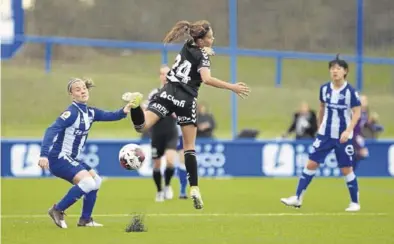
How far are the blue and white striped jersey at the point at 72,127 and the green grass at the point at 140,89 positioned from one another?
49.0 ft

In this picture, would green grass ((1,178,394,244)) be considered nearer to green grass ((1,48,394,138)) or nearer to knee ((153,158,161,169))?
knee ((153,158,161,169))

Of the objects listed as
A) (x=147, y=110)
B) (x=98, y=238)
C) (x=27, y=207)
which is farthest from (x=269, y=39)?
(x=98, y=238)

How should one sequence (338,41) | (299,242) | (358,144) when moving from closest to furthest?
(299,242) → (358,144) → (338,41)

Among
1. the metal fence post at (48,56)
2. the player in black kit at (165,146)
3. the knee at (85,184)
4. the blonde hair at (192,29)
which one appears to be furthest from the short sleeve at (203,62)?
the metal fence post at (48,56)

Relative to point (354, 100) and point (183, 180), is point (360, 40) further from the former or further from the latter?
point (354, 100)

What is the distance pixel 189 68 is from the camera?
11836mm

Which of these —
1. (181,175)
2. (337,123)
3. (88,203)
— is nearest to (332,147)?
(337,123)

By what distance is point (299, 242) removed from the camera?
32.3ft

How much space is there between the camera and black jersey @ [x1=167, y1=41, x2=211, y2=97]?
38.7ft

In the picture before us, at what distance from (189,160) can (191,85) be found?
0.86 m

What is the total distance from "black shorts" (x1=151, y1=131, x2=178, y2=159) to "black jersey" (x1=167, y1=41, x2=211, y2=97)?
449 cm

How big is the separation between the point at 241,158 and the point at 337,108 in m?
9.43

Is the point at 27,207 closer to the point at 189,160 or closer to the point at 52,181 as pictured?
the point at 189,160

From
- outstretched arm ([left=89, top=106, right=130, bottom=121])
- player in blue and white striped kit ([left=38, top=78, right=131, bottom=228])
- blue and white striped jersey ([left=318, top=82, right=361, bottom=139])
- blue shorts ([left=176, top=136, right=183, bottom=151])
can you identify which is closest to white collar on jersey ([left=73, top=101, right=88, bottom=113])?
player in blue and white striped kit ([left=38, top=78, right=131, bottom=228])
